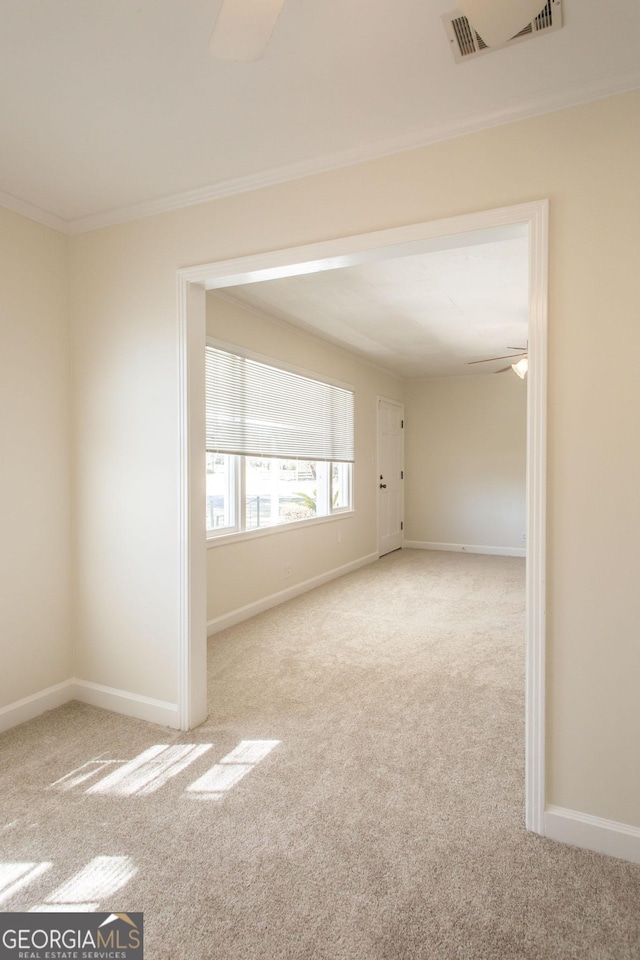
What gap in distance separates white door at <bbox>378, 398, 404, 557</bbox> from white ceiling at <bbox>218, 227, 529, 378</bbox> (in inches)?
55.8

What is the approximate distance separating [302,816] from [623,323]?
2.14 m

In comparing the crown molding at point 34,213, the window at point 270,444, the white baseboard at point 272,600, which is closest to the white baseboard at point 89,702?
the white baseboard at point 272,600

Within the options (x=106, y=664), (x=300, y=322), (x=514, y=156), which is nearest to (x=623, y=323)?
(x=514, y=156)

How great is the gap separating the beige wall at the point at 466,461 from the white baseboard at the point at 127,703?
591cm

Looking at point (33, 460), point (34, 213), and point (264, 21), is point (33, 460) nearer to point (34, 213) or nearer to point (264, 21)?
point (34, 213)

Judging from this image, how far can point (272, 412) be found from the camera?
481 cm

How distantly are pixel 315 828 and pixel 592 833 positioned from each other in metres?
0.99

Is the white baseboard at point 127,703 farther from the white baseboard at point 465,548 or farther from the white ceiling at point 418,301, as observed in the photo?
the white baseboard at point 465,548

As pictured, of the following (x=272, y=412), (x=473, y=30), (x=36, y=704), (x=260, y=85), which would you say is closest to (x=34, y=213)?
(x=260, y=85)

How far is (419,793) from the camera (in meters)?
2.20

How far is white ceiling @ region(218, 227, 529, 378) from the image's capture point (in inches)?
138

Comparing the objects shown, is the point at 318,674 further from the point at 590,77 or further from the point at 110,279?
the point at 590,77

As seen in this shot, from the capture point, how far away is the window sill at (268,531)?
13.6 feet

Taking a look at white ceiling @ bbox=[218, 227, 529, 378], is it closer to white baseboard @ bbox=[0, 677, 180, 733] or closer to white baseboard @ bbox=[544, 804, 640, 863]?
white baseboard @ bbox=[544, 804, 640, 863]
